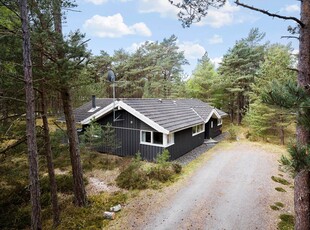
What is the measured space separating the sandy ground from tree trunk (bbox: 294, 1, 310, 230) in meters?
2.63

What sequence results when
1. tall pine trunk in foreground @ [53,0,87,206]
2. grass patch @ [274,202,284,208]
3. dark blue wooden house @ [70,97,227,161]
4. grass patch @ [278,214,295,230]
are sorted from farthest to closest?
1. dark blue wooden house @ [70,97,227,161]
2. grass patch @ [274,202,284,208]
3. tall pine trunk in foreground @ [53,0,87,206]
4. grass patch @ [278,214,295,230]

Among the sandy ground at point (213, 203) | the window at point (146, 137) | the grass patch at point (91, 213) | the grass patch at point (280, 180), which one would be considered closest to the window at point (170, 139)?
the window at point (146, 137)

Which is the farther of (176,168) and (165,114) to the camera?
(165,114)

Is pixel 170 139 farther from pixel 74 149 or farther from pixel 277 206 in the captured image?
pixel 277 206

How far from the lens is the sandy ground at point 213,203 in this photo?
7133 millimetres

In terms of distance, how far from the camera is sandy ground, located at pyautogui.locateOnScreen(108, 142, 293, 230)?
7.13 meters

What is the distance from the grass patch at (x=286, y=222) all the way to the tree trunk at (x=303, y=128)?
2.34 m

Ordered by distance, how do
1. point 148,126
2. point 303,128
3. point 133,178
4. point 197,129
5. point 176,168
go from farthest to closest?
point 197,129
point 148,126
point 176,168
point 133,178
point 303,128

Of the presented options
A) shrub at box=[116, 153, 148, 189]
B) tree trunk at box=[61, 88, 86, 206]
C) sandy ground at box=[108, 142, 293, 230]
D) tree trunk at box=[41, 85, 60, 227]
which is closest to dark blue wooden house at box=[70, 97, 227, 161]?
shrub at box=[116, 153, 148, 189]

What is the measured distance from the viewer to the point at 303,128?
14.0ft

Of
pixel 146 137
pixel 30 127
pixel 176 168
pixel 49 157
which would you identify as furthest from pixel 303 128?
pixel 146 137

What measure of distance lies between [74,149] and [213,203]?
6192 mm

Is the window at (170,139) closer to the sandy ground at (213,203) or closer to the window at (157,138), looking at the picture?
the window at (157,138)

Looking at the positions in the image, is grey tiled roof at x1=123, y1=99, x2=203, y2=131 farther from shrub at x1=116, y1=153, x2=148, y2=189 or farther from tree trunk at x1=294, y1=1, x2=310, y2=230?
tree trunk at x1=294, y1=1, x2=310, y2=230
